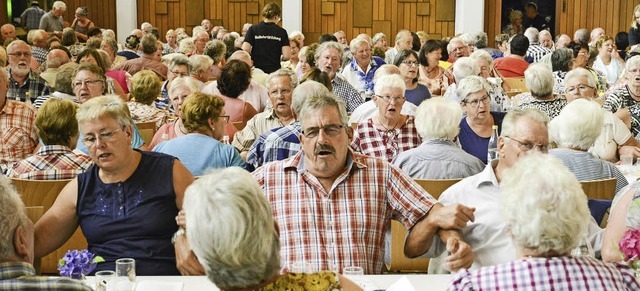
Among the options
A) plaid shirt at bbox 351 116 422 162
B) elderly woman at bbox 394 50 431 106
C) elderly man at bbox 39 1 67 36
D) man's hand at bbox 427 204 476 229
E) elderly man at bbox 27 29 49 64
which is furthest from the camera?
elderly man at bbox 39 1 67 36

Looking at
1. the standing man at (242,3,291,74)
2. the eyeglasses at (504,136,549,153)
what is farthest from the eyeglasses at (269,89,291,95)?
the standing man at (242,3,291,74)

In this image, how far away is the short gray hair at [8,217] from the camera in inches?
90.1

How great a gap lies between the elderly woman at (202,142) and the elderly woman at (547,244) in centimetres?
265

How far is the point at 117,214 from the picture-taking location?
3.61 m

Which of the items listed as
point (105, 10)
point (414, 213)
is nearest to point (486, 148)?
point (414, 213)

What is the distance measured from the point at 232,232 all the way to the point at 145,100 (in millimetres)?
5165

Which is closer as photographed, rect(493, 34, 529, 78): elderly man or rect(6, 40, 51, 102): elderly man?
rect(6, 40, 51, 102): elderly man

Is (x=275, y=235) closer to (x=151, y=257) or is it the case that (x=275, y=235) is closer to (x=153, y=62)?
(x=151, y=257)

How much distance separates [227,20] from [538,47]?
25.0 ft

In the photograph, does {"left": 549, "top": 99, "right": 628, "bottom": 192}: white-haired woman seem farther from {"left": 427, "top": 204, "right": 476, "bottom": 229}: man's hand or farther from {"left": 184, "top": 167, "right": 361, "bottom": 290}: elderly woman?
{"left": 184, "top": 167, "right": 361, "bottom": 290}: elderly woman

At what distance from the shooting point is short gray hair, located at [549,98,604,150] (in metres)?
4.52

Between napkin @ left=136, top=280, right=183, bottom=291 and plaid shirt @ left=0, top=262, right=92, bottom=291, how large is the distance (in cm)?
69

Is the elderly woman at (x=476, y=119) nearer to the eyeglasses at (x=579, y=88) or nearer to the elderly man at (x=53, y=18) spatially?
the eyeglasses at (x=579, y=88)

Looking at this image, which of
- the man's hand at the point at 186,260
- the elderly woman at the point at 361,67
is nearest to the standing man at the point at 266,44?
the elderly woman at the point at 361,67
